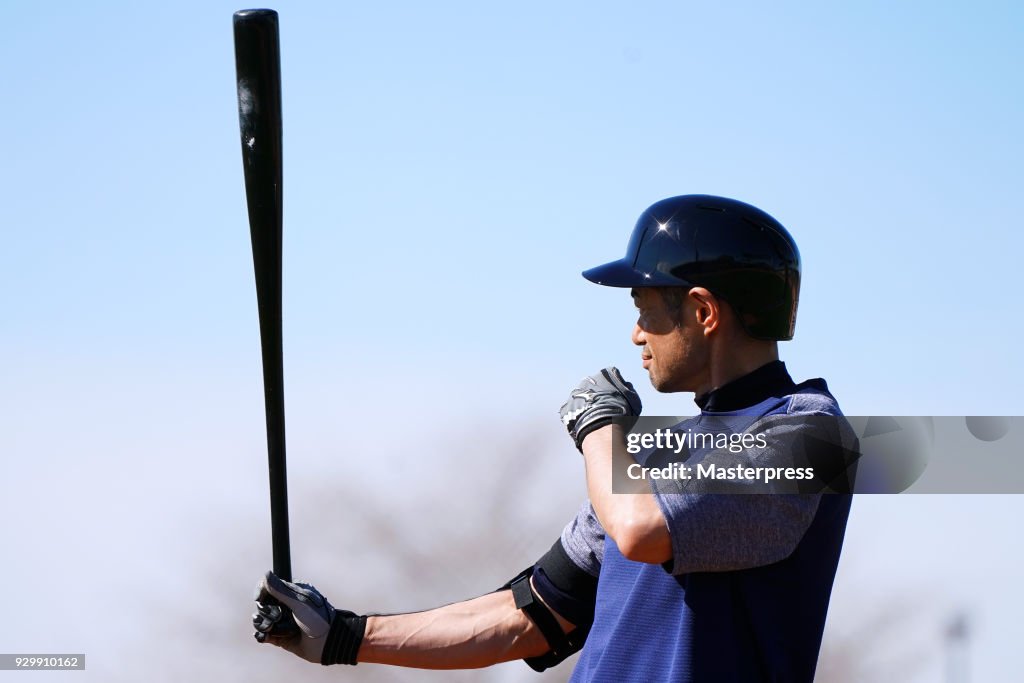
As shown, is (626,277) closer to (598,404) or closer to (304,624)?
(598,404)

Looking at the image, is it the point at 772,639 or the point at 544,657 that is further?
the point at 544,657

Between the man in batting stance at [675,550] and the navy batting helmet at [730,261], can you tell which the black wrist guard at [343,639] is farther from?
the navy batting helmet at [730,261]

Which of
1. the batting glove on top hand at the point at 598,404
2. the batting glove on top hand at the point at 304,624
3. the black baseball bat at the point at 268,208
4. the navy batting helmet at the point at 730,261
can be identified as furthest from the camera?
the batting glove on top hand at the point at 304,624

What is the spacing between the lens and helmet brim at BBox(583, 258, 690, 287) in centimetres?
405

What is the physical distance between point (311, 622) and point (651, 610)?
1.36m

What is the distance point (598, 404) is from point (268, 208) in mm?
1336

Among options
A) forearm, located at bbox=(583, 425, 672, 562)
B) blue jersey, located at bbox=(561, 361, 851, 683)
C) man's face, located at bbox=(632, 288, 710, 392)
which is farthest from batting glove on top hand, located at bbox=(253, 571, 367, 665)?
man's face, located at bbox=(632, 288, 710, 392)

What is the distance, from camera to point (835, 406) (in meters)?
3.75

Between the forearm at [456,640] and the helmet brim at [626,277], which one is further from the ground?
the helmet brim at [626,277]

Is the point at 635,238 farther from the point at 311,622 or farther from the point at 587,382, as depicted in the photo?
the point at 311,622

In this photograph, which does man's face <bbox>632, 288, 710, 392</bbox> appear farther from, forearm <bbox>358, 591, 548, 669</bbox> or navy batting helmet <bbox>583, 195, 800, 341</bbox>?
forearm <bbox>358, 591, 548, 669</bbox>

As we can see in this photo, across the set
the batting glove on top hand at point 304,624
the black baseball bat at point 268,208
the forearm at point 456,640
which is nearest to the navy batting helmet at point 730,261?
the black baseball bat at point 268,208

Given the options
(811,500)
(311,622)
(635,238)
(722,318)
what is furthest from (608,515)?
(311,622)

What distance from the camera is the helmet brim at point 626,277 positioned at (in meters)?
4.05
